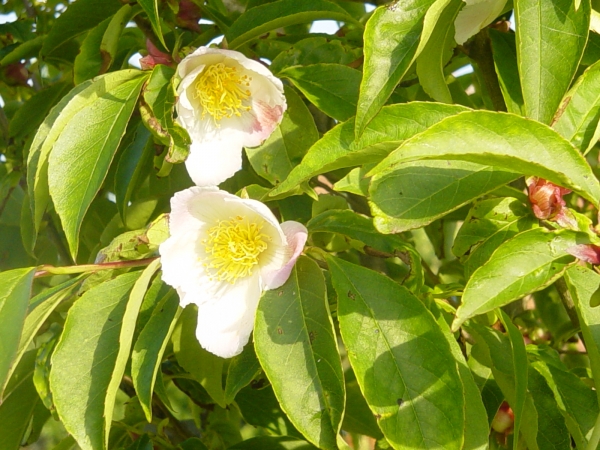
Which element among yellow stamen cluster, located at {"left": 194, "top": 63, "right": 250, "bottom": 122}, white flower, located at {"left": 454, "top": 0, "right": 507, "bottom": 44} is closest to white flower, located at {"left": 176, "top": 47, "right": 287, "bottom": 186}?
yellow stamen cluster, located at {"left": 194, "top": 63, "right": 250, "bottom": 122}

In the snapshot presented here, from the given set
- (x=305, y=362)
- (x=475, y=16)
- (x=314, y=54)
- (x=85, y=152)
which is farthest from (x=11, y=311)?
(x=475, y=16)

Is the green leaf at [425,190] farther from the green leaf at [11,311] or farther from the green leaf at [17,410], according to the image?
the green leaf at [17,410]

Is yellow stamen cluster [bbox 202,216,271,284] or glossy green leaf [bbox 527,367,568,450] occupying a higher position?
yellow stamen cluster [bbox 202,216,271,284]

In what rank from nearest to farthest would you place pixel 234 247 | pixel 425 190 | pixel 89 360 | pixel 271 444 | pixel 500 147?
pixel 500 147 → pixel 425 190 → pixel 89 360 → pixel 234 247 → pixel 271 444

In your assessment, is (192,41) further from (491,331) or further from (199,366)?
(491,331)

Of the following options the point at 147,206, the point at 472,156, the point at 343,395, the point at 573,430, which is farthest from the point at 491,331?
the point at 147,206

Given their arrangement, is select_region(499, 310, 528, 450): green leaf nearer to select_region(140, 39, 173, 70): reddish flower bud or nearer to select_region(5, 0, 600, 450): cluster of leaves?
select_region(5, 0, 600, 450): cluster of leaves

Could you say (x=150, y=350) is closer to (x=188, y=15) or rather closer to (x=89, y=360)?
(x=89, y=360)
